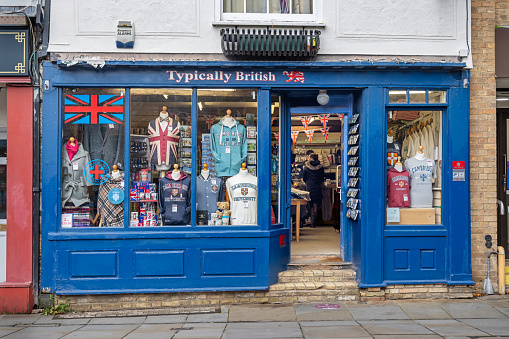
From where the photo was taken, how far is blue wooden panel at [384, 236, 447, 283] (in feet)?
25.5

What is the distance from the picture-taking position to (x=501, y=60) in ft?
Result: 26.5

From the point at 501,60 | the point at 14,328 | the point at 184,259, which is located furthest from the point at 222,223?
the point at 501,60

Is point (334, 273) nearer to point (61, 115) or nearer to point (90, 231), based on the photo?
point (90, 231)

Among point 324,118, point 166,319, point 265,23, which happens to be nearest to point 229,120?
point 265,23

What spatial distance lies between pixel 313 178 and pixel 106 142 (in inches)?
232

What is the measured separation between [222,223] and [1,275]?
3.82m

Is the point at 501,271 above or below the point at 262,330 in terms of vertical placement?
above

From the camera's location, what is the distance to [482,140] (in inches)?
313

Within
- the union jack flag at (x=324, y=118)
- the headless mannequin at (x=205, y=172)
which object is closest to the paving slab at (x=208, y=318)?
the headless mannequin at (x=205, y=172)

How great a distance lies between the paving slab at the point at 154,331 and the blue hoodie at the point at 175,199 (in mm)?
1741

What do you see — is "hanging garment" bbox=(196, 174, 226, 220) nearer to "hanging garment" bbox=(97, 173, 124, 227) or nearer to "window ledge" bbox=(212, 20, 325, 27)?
"hanging garment" bbox=(97, 173, 124, 227)

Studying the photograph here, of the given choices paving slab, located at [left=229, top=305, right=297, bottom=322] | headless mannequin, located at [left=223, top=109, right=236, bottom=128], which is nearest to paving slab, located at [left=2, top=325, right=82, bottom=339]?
paving slab, located at [left=229, top=305, right=297, bottom=322]

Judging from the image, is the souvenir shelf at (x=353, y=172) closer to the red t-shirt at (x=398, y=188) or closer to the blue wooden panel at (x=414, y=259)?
the red t-shirt at (x=398, y=188)

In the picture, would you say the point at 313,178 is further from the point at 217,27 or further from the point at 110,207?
the point at 110,207
